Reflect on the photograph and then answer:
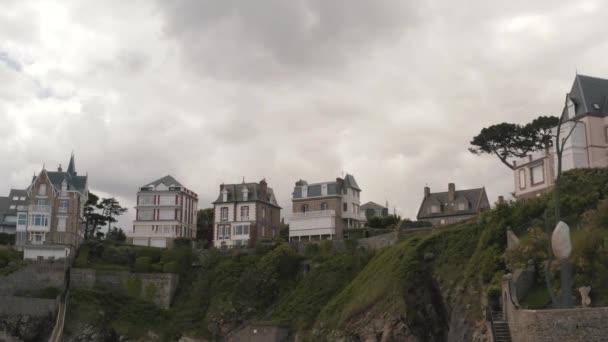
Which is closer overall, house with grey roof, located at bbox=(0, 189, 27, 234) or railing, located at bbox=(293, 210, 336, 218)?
railing, located at bbox=(293, 210, 336, 218)

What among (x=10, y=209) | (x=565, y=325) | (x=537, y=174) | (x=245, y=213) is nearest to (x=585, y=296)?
(x=565, y=325)

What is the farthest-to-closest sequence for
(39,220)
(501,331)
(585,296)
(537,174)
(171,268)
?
(39,220)
(171,268)
(537,174)
(501,331)
(585,296)

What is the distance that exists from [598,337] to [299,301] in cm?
3737

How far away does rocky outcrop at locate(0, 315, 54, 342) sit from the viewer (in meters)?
57.4

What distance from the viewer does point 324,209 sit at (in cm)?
7888

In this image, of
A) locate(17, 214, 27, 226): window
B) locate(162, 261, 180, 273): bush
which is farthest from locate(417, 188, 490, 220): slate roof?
locate(17, 214, 27, 226): window

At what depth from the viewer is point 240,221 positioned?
268ft

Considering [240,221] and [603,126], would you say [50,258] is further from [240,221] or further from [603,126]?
[603,126]

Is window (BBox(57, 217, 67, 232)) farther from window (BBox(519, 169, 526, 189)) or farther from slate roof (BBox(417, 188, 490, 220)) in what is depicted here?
window (BBox(519, 169, 526, 189))

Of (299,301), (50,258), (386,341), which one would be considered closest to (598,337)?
(386,341)

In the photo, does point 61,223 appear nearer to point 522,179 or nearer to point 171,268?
point 171,268

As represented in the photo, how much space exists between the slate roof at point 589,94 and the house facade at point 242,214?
4073cm

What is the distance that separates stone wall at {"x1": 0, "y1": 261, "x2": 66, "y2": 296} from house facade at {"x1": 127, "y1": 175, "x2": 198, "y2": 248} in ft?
63.3

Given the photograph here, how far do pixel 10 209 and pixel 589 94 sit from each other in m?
76.5
